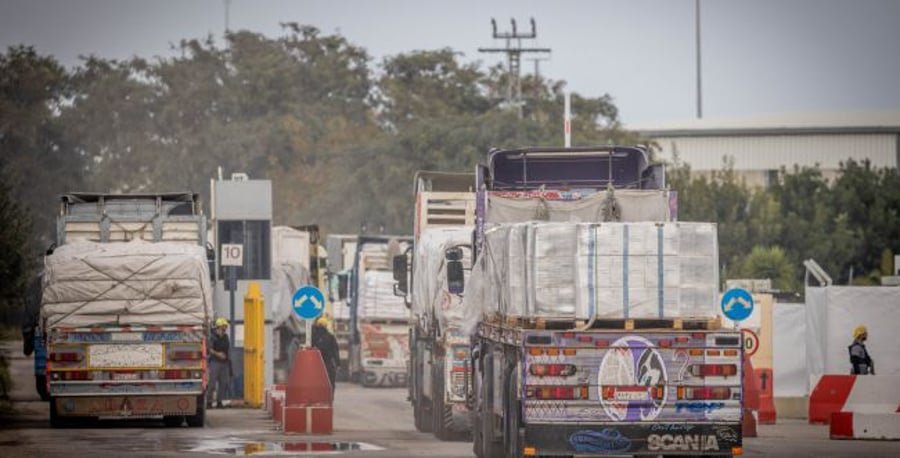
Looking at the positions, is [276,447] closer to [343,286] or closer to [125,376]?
[125,376]

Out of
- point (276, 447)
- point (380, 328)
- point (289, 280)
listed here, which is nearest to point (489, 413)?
point (276, 447)

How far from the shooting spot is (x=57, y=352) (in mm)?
28078

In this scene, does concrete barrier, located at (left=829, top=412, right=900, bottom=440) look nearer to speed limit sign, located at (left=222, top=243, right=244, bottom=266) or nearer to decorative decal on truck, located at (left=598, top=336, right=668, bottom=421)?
decorative decal on truck, located at (left=598, top=336, right=668, bottom=421)

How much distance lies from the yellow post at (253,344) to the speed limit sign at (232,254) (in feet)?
1.64

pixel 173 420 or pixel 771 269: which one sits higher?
pixel 771 269

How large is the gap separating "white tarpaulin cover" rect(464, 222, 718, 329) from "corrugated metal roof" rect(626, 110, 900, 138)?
80653 millimetres

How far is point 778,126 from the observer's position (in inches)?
4053

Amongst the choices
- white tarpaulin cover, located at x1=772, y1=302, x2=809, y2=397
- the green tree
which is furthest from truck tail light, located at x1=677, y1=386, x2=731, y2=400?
the green tree

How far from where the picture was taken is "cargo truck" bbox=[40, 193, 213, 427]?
92.3ft

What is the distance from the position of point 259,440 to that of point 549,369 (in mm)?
8104

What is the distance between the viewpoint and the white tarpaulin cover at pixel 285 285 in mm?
44969

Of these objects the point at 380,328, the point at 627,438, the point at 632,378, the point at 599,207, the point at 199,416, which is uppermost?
the point at 599,207

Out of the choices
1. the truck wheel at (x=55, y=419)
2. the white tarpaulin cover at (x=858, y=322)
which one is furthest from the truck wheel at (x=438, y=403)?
the white tarpaulin cover at (x=858, y=322)

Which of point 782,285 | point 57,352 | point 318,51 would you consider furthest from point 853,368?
point 318,51
